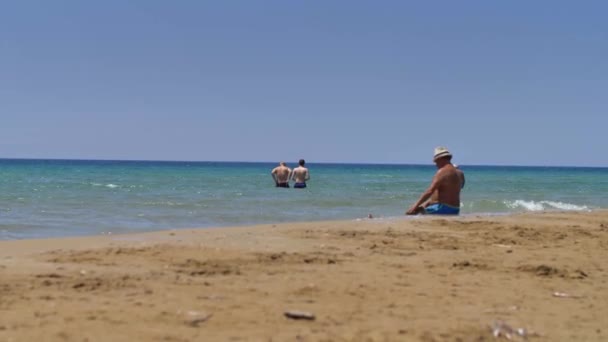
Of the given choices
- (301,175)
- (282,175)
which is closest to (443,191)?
(301,175)

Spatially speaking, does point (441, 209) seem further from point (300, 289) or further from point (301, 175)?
point (301, 175)

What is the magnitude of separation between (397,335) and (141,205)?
13.3m

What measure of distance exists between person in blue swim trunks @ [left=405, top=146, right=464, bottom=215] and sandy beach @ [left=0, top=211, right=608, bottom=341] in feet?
8.65

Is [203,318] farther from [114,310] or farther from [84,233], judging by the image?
[84,233]

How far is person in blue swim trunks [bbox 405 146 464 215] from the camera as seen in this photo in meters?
10.8

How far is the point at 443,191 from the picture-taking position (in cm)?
1113

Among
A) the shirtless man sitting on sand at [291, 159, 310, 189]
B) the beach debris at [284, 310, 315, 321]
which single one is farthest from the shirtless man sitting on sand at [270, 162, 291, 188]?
the beach debris at [284, 310, 315, 321]

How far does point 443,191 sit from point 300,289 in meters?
6.62

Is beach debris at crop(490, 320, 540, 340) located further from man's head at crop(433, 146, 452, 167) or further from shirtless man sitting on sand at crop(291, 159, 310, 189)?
shirtless man sitting on sand at crop(291, 159, 310, 189)

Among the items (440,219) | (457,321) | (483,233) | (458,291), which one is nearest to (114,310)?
(457,321)

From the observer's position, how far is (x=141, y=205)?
16484 mm

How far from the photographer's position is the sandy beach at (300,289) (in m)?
3.89

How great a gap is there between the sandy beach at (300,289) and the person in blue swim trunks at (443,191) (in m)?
2.64

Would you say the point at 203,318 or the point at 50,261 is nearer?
the point at 203,318
